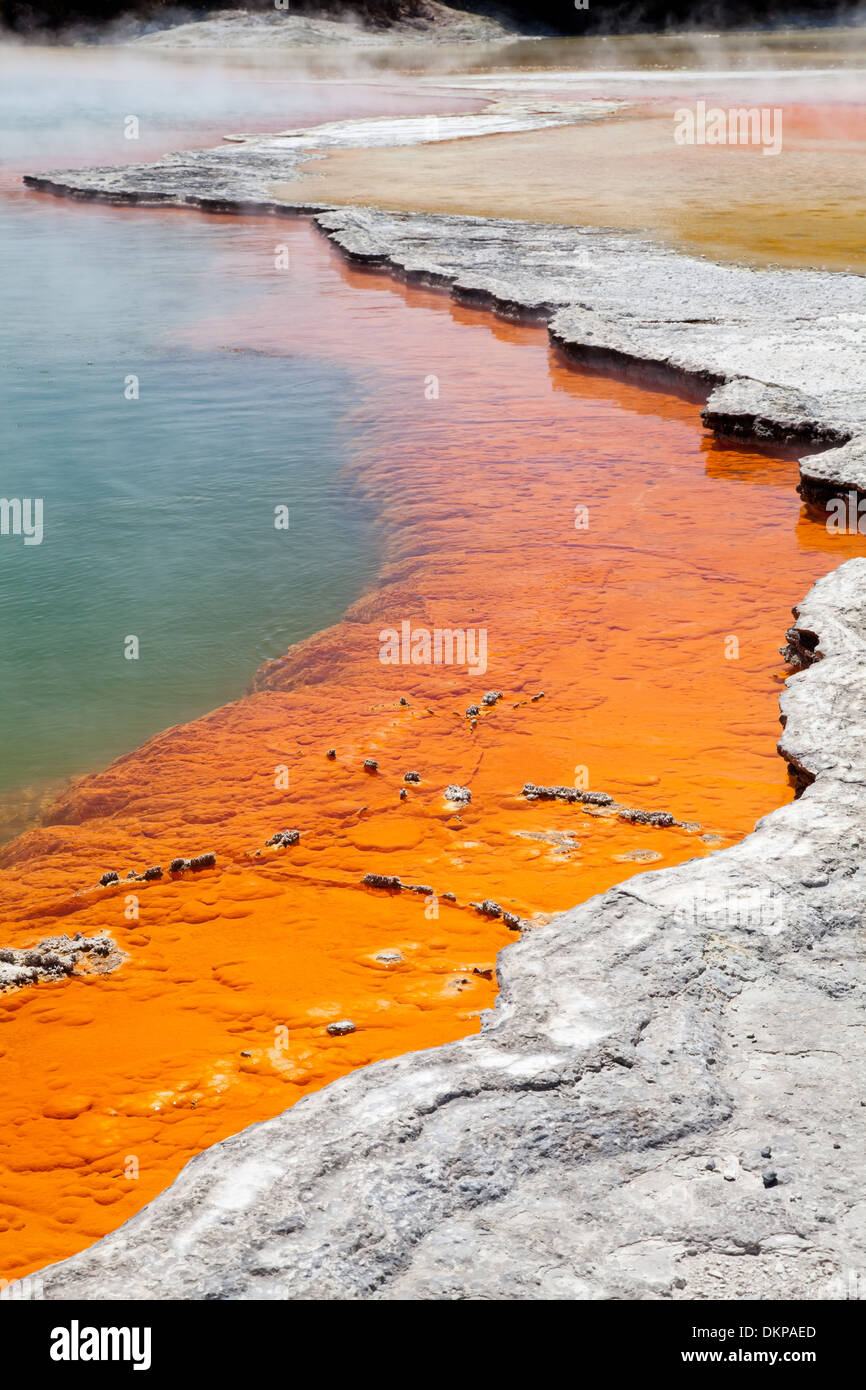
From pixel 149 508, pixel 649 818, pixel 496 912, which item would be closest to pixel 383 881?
pixel 496 912

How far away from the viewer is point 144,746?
4.88m

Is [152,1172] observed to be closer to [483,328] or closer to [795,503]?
[795,503]

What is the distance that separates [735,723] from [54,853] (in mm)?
2504

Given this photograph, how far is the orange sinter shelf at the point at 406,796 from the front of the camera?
3.00 meters

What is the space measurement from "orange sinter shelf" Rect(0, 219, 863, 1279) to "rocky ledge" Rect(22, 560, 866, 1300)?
0.50 m

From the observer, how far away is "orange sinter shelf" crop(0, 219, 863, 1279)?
3.00 meters

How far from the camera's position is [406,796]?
425 cm

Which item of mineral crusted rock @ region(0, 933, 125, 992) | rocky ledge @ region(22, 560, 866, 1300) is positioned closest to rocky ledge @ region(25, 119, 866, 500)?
rocky ledge @ region(22, 560, 866, 1300)

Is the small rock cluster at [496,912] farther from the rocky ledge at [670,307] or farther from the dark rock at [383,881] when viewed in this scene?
the rocky ledge at [670,307]

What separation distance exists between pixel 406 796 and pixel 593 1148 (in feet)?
6.91

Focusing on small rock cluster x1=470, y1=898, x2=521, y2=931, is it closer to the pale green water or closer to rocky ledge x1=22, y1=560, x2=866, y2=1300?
rocky ledge x1=22, y1=560, x2=866, y2=1300

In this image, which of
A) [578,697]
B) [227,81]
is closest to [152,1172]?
[578,697]

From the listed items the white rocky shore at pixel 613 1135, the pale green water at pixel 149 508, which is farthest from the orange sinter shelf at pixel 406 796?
the white rocky shore at pixel 613 1135

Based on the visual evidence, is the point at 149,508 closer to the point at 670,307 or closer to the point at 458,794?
the point at 458,794
